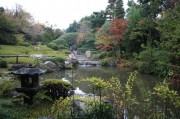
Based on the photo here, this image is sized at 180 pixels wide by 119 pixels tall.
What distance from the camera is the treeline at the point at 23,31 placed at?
28.0 meters

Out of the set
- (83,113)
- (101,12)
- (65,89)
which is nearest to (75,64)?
(101,12)

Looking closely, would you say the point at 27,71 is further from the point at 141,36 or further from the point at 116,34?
the point at 116,34

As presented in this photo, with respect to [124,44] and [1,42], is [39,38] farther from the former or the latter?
[124,44]

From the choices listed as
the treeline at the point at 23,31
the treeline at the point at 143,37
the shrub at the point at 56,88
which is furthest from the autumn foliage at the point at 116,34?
the shrub at the point at 56,88

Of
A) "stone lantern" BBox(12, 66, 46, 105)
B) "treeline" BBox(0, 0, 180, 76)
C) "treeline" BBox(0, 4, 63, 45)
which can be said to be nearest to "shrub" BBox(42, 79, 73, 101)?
"stone lantern" BBox(12, 66, 46, 105)

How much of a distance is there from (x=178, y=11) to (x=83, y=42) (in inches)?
1116

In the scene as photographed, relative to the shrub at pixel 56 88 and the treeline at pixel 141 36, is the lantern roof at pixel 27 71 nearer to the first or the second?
the shrub at pixel 56 88

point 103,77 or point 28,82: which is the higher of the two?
point 28,82

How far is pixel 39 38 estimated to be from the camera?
46969 millimetres

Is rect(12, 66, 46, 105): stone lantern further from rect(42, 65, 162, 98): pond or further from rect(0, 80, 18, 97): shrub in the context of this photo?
rect(42, 65, 162, 98): pond

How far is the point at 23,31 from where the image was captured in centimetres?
3312

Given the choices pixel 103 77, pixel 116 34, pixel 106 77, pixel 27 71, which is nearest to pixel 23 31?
pixel 116 34

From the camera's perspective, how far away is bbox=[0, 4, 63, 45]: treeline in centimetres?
2795

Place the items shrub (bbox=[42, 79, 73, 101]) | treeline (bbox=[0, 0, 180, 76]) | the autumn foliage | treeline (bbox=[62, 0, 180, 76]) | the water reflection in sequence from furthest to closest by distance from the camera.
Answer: the autumn foliage, treeline (bbox=[62, 0, 180, 76]), treeline (bbox=[0, 0, 180, 76]), the water reflection, shrub (bbox=[42, 79, 73, 101])
